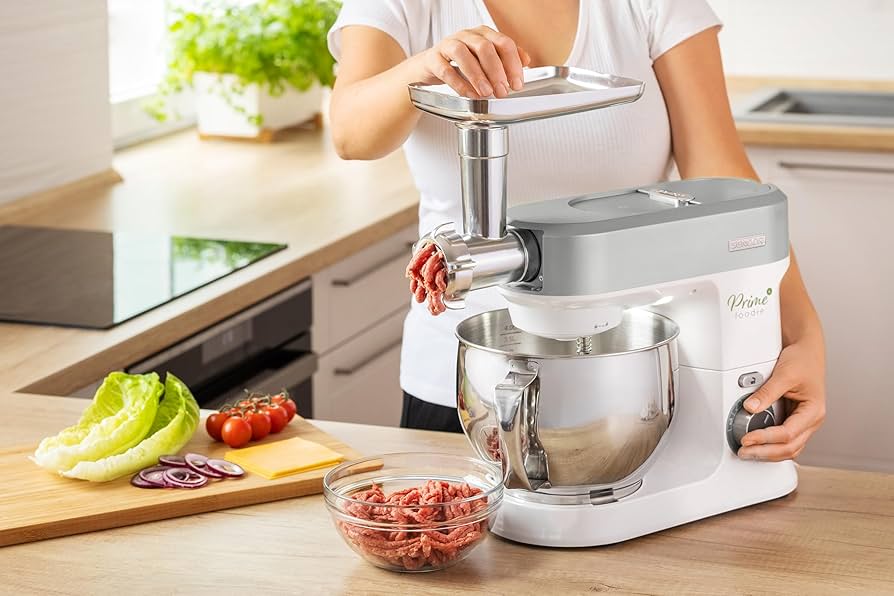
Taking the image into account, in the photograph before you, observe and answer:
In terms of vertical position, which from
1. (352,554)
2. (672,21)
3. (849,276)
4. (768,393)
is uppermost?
(672,21)

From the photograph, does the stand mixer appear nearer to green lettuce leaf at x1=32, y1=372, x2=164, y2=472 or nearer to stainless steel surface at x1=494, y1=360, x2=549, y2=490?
stainless steel surface at x1=494, y1=360, x2=549, y2=490

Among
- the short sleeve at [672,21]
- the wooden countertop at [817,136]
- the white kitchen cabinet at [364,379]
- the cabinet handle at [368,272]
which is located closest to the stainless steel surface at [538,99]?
the short sleeve at [672,21]

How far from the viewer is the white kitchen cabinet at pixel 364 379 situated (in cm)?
238

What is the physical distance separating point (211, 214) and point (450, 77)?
4.93 feet

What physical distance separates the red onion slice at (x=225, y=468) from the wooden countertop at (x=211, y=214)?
17.7 inches

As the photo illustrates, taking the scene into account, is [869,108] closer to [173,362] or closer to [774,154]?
[774,154]

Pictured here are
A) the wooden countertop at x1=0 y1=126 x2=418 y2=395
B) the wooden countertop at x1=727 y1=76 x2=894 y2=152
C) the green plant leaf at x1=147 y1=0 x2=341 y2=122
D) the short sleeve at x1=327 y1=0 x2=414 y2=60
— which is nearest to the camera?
the short sleeve at x1=327 y1=0 x2=414 y2=60

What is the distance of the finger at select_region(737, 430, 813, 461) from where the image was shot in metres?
1.22

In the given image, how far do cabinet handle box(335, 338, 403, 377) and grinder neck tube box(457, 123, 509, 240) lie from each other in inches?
53.7

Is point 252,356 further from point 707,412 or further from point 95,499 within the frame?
point 707,412

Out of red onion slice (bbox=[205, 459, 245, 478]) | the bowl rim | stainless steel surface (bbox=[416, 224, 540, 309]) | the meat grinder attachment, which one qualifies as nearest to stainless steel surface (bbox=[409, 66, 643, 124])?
the meat grinder attachment

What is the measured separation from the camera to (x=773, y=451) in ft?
4.05

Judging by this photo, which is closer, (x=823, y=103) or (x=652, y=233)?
(x=652, y=233)

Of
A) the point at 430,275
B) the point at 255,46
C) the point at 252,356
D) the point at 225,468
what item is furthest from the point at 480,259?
the point at 255,46
